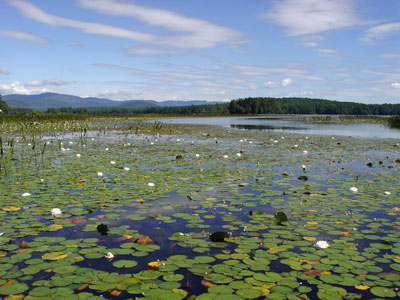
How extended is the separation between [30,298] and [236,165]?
8.19 meters

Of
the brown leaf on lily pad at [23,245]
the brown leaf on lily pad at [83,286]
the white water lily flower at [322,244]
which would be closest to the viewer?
the brown leaf on lily pad at [83,286]

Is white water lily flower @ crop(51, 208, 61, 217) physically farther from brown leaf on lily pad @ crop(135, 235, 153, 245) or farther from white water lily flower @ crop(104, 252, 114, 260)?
white water lily flower @ crop(104, 252, 114, 260)

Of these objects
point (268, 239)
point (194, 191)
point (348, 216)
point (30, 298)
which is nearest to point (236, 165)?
point (194, 191)

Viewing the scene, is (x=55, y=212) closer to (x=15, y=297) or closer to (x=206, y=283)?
(x=15, y=297)

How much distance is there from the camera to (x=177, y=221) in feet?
17.4

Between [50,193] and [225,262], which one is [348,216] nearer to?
[225,262]

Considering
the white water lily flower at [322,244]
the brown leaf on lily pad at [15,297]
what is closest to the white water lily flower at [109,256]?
the brown leaf on lily pad at [15,297]

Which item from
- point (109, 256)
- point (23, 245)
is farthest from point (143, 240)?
point (23, 245)

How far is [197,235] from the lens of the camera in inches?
186

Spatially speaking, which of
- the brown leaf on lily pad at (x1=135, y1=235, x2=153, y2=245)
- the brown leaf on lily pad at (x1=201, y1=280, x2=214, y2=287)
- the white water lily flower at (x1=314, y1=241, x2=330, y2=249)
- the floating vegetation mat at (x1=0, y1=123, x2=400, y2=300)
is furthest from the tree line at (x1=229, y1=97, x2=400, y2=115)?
the brown leaf on lily pad at (x1=201, y1=280, x2=214, y2=287)

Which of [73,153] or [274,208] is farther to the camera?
[73,153]

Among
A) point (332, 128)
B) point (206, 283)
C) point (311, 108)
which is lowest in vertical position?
point (206, 283)

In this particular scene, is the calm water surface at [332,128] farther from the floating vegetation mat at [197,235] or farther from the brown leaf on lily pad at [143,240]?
the brown leaf on lily pad at [143,240]

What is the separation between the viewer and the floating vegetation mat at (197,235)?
3324 mm
